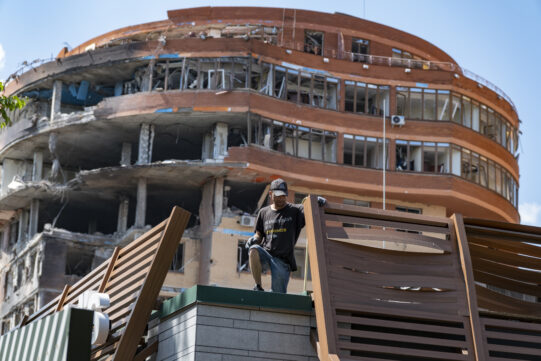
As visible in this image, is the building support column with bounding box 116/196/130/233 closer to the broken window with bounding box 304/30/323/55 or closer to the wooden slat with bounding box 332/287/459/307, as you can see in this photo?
the broken window with bounding box 304/30/323/55

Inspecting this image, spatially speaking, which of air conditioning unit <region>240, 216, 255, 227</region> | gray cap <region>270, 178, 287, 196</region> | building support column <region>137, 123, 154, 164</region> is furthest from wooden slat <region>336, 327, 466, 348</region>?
building support column <region>137, 123, 154, 164</region>

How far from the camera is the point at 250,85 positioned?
180 feet

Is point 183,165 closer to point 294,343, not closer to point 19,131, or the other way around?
point 19,131

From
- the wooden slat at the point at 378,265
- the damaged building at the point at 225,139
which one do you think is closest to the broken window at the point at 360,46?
the damaged building at the point at 225,139

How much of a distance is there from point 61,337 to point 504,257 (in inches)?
279

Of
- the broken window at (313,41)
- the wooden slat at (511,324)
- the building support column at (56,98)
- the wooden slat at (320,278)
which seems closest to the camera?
the wooden slat at (320,278)

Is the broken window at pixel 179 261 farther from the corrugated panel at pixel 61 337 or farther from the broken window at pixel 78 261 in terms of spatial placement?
the corrugated panel at pixel 61 337

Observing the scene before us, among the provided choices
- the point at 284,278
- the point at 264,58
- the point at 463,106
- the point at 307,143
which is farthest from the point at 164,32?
the point at 284,278

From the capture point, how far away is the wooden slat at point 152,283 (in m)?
16.8

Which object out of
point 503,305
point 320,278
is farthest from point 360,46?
point 320,278

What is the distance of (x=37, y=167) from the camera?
58688mm

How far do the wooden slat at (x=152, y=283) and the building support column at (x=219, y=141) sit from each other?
117 feet

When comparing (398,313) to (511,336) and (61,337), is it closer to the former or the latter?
(511,336)

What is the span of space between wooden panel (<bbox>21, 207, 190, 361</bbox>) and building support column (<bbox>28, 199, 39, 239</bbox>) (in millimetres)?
40684
